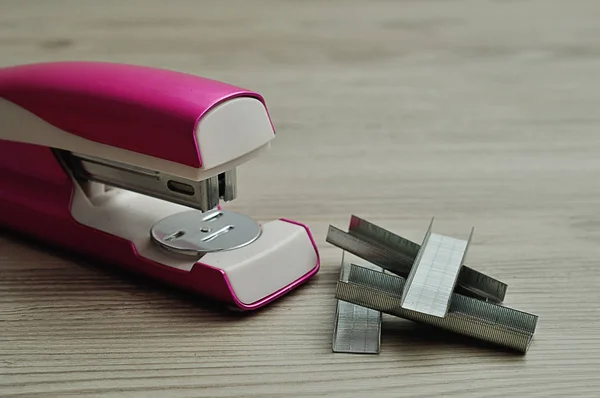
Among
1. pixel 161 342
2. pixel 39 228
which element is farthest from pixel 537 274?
pixel 39 228

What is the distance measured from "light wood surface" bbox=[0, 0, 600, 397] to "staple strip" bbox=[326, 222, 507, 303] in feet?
0.10

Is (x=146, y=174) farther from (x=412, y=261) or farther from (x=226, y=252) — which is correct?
(x=412, y=261)

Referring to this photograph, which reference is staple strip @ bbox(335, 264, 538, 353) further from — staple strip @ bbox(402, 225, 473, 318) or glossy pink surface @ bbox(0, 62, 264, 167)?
glossy pink surface @ bbox(0, 62, 264, 167)

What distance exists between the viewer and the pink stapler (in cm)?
55

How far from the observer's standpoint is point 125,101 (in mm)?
567

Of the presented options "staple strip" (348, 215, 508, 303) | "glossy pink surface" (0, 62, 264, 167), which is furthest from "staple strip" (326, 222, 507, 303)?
"glossy pink surface" (0, 62, 264, 167)

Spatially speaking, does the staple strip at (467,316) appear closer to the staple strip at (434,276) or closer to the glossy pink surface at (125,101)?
the staple strip at (434,276)

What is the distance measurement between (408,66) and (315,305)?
806 millimetres

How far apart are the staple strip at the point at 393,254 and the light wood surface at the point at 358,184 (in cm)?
3

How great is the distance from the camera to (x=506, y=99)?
1.16 m

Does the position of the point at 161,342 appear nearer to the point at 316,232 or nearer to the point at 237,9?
the point at 316,232

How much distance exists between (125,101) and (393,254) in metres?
0.23

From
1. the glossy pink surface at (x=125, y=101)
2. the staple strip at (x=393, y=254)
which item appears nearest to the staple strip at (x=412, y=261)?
the staple strip at (x=393, y=254)

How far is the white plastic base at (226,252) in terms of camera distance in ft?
1.87
